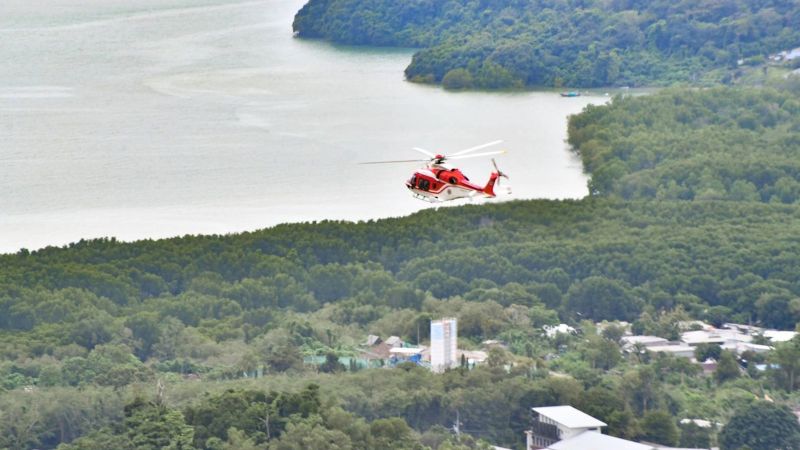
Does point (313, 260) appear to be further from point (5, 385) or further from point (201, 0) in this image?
point (201, 0)

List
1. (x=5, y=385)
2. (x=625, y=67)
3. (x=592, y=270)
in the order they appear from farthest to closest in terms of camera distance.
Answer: (x=625, y=67) < (x=592, y=270) < (x=5, y=385)

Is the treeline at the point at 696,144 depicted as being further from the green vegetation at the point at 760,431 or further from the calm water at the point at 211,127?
the green vegetation at the point at 760,431

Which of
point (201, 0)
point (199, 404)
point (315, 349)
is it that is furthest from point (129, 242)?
point (201, 0)

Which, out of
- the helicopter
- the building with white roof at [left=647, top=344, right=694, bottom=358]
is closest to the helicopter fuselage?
the helicopter

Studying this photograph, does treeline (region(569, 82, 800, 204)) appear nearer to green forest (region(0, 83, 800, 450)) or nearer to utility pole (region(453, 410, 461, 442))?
green forest (region(0, 83, 800, 450))

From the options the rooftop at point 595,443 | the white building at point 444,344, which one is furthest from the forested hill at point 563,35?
the rooftop at point 595,443

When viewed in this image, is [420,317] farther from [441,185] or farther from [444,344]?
[441,185]
